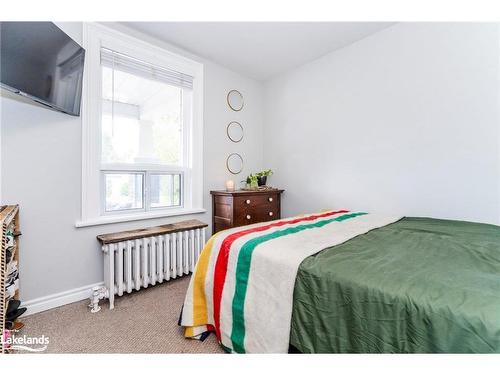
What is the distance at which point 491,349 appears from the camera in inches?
24.9

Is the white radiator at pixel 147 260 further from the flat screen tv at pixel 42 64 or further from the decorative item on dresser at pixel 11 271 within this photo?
the flat screen tv at pixel 42 64

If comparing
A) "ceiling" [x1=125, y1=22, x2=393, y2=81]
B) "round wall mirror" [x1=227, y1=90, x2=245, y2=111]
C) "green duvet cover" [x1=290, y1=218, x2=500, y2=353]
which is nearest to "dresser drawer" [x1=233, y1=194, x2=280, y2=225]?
"round wall mirror" [x1=227, y1=90, x2=245, y2=111]

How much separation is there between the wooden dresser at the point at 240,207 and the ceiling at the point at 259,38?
1673mm

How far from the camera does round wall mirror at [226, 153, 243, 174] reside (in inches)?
128

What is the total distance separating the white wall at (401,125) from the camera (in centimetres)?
192

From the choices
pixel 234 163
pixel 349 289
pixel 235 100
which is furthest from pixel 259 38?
pixel 349 289

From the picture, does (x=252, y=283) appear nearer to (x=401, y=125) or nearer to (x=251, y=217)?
(x=251, y=217)

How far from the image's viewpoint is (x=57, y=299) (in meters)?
1.92

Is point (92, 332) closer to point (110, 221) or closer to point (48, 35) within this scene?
point (110, 221)

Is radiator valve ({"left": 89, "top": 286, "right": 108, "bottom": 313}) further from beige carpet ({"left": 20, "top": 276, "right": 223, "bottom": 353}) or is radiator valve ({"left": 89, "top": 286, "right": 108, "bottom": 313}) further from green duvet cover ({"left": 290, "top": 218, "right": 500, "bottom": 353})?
green duvet cover ({"left": 290, "top": 218, "right": 500, "bottom": 353})

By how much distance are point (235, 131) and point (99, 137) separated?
169 centimetres
